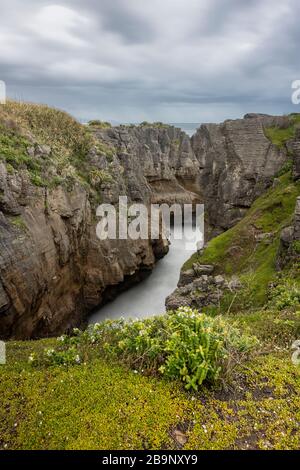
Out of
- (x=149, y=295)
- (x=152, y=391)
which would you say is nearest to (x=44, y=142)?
(x=149, y=295)

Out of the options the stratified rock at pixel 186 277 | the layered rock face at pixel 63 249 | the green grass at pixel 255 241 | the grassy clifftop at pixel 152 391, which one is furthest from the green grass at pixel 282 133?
the grassy clifftop at pixel 152 391

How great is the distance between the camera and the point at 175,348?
5.43 metres

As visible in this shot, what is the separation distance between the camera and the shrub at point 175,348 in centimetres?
529

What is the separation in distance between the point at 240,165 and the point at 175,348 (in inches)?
1127

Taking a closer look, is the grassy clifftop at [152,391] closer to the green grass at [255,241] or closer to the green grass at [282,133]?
the green grass at [255,241]

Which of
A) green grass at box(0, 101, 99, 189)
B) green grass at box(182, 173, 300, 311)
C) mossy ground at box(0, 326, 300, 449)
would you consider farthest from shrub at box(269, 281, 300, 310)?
green grass at box(0, 101, 99, 189)

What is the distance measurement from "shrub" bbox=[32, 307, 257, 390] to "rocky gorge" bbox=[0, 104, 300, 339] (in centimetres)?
999

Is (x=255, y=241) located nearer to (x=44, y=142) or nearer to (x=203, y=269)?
(x=203, y=269)

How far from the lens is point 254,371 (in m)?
5.91

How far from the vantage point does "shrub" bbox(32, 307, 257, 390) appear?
529 centimetres

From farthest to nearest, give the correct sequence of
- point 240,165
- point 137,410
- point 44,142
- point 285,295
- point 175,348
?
point 240,165 < point 44,142 < point 285,295 < point 175,348 < point 137,410
